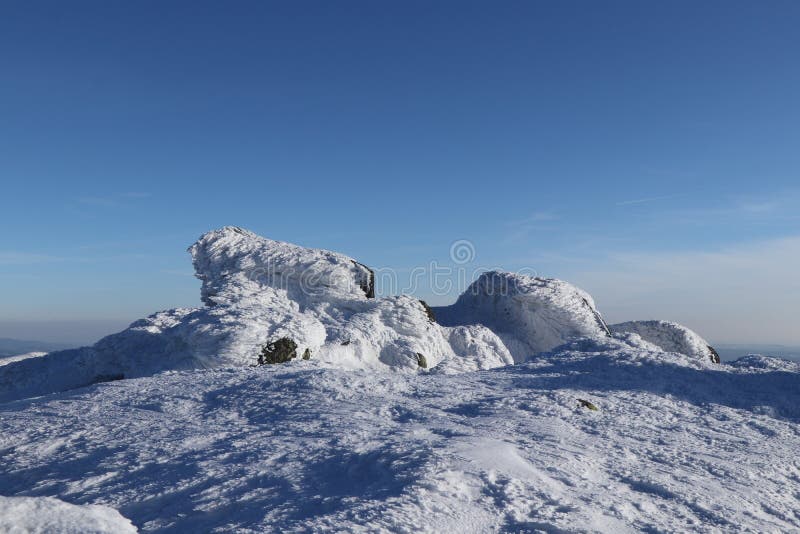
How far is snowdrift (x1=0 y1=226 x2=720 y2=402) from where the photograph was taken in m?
11.1

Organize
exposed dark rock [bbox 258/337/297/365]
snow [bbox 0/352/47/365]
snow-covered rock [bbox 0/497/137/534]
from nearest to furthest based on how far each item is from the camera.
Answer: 1. snow-covered rock [bbox 0/497/137/534]
2. exposed dark rock [bbox 258/337/297/365]
3. snow [bbox 0/352/47/365]

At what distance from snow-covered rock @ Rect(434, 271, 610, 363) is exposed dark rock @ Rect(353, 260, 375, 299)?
11.5ft

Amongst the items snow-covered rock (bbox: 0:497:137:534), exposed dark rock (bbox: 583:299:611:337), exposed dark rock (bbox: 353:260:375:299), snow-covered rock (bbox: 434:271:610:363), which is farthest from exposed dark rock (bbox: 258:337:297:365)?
exposed dark rock (bbox: 583:299:611:337)

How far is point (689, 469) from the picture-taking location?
16.4 ft

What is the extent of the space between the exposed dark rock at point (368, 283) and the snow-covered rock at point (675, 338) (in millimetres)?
8073

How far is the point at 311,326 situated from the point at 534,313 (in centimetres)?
787

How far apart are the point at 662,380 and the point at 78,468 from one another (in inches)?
265

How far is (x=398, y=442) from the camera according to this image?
5.11 m

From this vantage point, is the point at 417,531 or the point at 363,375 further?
the point at 363,375

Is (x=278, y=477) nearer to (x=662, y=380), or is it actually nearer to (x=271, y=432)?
(x=271, y=432)

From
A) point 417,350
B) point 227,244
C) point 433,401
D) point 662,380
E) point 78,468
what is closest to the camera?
point 78,468

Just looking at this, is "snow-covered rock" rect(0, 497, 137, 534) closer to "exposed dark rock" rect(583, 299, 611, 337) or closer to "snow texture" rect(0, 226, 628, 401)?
"snow texture" rect(0, 226, 628, 401)

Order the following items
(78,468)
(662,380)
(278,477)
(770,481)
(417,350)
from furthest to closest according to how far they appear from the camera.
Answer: (417,350)
(662,380)
(78,468)
(770,481)
(278,477)

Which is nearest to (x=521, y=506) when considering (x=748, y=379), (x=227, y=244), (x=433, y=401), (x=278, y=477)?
(x=278, y=477)
